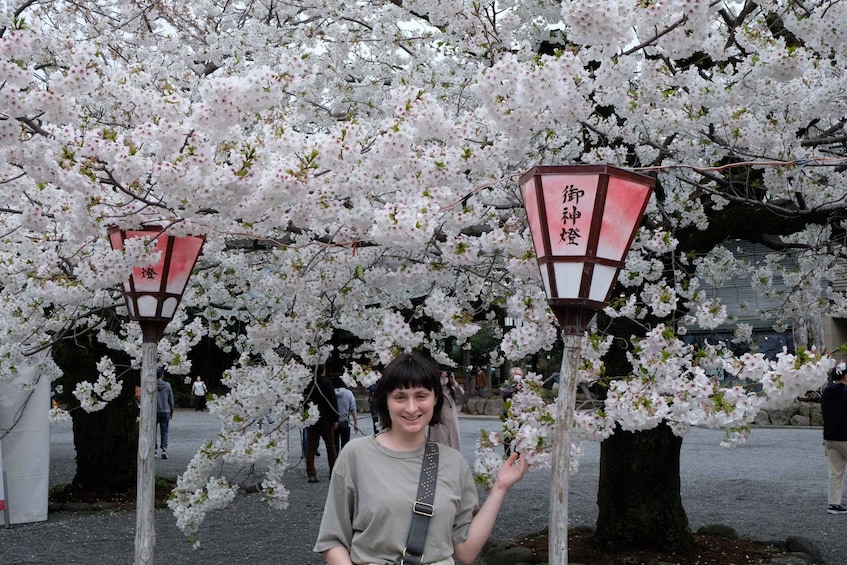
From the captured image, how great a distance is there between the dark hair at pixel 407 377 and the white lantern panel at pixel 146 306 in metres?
2.28

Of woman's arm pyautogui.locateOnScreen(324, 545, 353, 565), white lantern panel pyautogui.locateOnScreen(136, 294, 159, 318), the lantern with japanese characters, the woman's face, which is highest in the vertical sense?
the lantern with japanese characters

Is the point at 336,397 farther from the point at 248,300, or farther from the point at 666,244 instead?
the point at 666,244

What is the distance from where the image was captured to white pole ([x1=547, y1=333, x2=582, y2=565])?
3.20 meters

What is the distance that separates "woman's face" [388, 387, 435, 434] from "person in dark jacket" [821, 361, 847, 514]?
778cm

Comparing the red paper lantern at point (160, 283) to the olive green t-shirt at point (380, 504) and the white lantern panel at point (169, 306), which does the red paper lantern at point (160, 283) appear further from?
the olive green t-shirt at point (380, 504)

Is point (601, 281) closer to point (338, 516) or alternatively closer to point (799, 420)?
point (338, 516)

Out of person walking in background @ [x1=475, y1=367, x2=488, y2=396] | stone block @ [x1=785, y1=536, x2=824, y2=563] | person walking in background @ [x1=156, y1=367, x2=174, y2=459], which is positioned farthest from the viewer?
person walking in background @ [x1=475, y1=367, x2=488, y2=396]

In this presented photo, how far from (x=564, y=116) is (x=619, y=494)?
3.53 meters

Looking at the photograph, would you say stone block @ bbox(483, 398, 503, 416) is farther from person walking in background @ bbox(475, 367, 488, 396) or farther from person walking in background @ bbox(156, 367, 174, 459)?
person walking in background @ bbox(156, 367, 174, 459)

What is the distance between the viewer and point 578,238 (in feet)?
11.3

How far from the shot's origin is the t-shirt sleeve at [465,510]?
115 inches

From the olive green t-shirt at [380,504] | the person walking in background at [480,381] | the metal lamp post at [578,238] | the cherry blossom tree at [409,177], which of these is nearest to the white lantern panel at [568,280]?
the metal lamp post at [578,238]

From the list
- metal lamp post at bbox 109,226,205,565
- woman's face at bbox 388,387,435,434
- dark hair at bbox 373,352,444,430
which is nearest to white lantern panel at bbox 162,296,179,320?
metal lamp post at bbox 109,226,205,565

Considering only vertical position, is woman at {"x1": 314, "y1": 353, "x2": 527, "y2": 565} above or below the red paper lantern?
below
